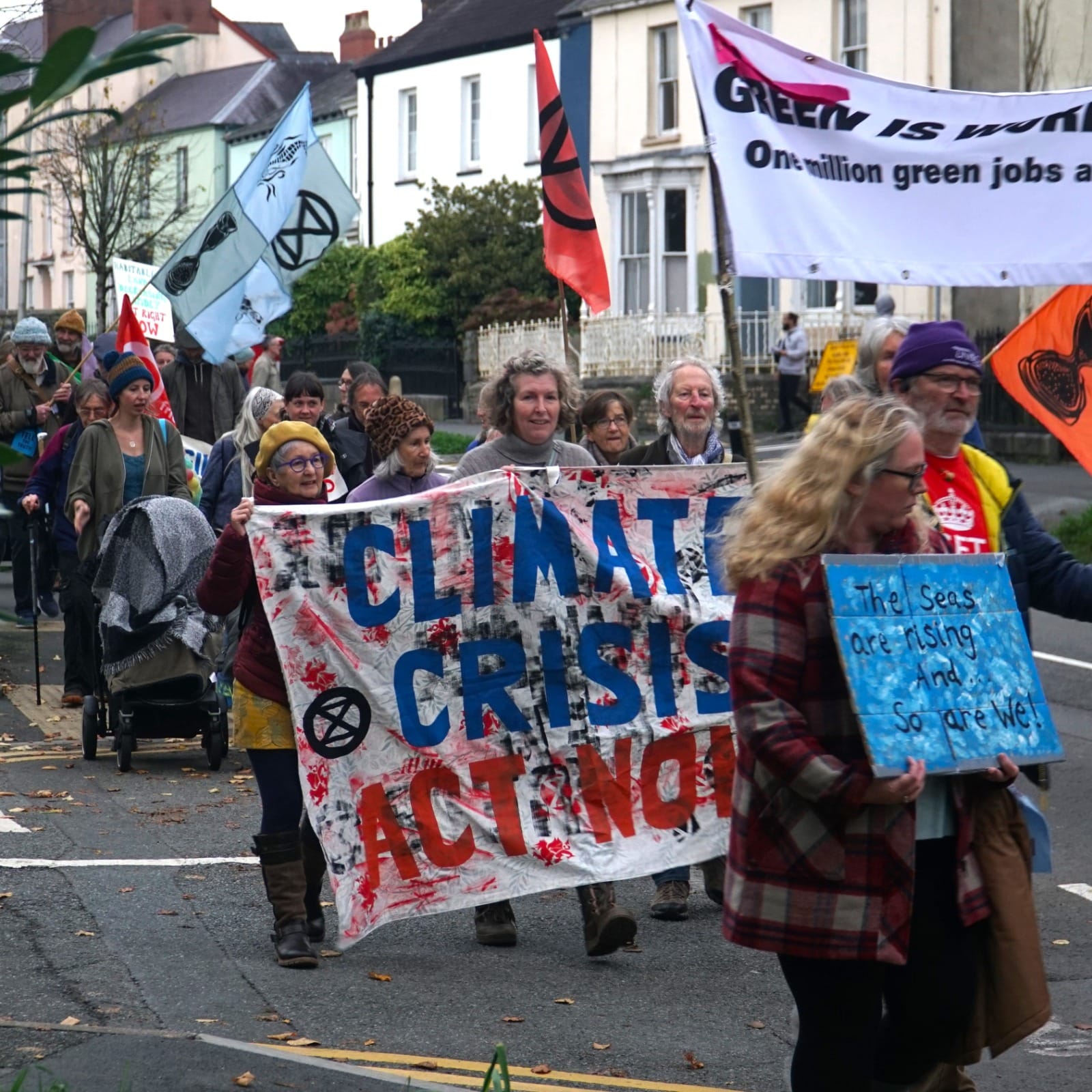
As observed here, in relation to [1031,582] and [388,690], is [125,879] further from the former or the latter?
[1031,582]

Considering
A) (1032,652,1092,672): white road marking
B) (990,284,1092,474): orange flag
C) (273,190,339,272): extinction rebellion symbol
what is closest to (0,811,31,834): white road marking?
(990,284,1092,474): orange flag

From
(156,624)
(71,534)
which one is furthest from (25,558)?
(156,624)

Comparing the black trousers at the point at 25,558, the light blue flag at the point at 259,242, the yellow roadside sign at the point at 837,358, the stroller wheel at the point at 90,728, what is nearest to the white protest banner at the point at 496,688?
the stroller wheel at the point at 90,728

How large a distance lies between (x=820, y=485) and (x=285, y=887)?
3017 millimetres

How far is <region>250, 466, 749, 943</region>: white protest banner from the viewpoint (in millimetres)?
6145

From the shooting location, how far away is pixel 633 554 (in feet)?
21.3

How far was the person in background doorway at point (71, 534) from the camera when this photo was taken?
1064cm

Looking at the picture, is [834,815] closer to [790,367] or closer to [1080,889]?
[1080,889]

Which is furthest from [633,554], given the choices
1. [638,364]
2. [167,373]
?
[638,364]

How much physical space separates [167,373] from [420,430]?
24.2 ft

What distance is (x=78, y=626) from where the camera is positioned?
10648 mm

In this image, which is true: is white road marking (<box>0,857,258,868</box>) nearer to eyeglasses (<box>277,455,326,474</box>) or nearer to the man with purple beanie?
eyeglasses (<box>277,455,326,474</box>)

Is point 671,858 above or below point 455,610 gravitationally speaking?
below

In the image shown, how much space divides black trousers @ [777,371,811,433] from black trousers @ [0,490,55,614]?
16.9 m
